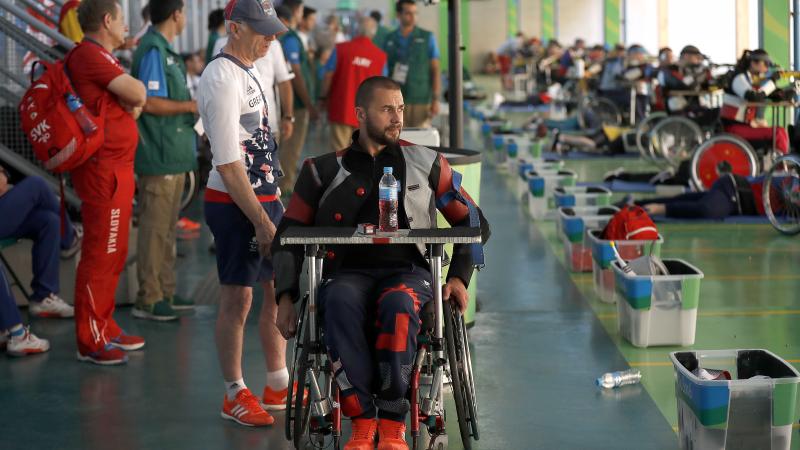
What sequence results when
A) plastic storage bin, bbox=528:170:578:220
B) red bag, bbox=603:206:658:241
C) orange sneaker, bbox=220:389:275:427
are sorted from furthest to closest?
plastic storage bin, bbox=528:170:578:220 < red bag, bbox=603:206:658:241 < orange sneaker, bbox=220:389:275:427

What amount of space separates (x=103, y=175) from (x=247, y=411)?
59.6 inches

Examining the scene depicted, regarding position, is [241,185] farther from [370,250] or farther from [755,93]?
[755,93]

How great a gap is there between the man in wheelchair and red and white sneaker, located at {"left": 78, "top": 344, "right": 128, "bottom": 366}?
189cm

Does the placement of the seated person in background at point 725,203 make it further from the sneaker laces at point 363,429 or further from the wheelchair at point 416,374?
the sneaker laces at point 363,429

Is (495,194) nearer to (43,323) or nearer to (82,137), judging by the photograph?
(43,323)

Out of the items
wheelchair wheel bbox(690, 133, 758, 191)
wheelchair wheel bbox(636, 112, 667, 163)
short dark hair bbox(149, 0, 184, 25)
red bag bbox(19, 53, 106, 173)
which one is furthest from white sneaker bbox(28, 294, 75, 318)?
wheelchair wheel bbox(636, 112, 667, 163)

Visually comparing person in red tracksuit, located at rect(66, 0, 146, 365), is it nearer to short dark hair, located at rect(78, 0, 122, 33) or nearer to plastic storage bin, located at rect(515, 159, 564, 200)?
short dark hair, located at rect(78, 0, 122, 33)

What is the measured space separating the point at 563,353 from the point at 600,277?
3.95 ft

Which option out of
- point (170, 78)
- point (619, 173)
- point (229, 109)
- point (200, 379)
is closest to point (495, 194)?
point (619, 173)

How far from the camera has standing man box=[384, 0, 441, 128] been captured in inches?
420

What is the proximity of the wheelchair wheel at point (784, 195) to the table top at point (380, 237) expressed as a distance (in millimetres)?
5528

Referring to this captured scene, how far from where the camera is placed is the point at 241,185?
422 cm

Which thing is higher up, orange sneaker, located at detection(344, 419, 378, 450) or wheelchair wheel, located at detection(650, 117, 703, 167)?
wheelchair wheel, located at detection(650, 117, 703, 167)

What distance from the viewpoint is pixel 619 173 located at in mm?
11930
